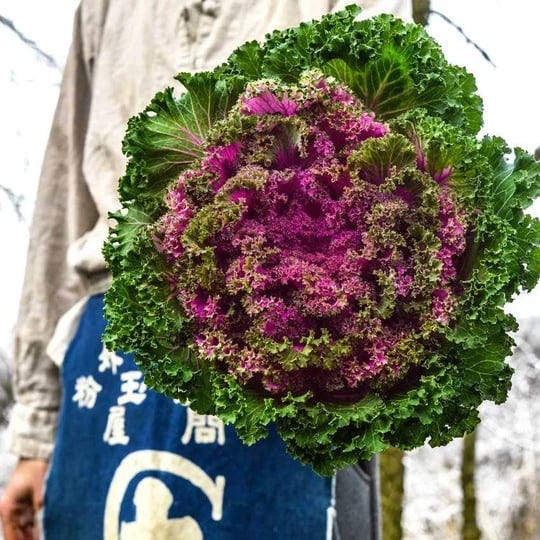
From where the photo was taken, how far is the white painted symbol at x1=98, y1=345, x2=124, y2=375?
1.43 metres

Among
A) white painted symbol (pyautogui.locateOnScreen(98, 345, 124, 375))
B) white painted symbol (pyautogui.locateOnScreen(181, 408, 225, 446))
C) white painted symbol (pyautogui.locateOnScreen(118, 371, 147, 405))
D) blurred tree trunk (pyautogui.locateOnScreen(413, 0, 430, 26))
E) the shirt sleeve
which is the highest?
blurred tree trunk (pyautogui.locateOnScreen(413, 0, 430, 26))

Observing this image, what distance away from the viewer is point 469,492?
645cm

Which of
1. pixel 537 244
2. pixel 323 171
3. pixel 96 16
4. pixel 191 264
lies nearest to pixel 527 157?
pixel 537 244

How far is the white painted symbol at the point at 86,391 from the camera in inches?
57.1

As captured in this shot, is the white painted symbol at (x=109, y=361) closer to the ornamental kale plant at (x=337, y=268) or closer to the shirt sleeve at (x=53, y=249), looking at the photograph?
the shirt sleeve at (x=53, y=249)

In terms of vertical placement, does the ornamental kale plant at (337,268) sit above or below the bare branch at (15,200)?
below

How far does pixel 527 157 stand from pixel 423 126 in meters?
0.14

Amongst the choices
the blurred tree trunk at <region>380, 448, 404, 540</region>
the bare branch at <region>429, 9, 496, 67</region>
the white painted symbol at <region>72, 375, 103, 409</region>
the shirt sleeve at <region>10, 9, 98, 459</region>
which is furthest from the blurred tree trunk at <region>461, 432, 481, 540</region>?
the white painted symbol at <region>72, 375, 103, 409</region>

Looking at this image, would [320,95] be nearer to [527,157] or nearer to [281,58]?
[281,58]

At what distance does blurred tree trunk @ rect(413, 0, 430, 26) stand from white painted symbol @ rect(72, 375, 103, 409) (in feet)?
8.88

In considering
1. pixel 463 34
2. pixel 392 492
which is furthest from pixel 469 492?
pixel 463 34

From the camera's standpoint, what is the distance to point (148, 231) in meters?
0.96

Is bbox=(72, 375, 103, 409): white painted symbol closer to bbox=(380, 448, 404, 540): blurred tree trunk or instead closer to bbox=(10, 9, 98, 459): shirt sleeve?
bbox=(10, 9, 98, 459): shirt sleeve

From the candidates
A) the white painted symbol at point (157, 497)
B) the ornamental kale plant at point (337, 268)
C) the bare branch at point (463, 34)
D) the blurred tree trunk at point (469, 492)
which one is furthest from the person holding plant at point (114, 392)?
the blurred tree trunk at point (469, 492)
